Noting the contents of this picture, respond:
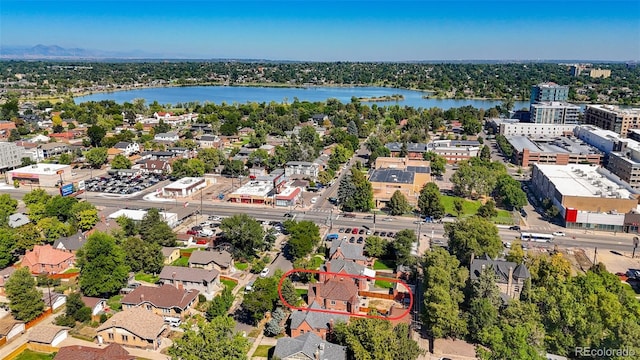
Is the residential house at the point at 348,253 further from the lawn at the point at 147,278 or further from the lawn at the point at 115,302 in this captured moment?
the lawn at the point at 115,302

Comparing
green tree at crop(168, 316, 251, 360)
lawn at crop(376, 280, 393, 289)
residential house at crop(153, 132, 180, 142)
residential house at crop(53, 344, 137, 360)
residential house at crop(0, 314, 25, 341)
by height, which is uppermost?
residential house at crop(153, 132, 180, 142)

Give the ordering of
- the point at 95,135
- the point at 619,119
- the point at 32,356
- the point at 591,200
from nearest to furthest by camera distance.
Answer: the point at 32,356 → the point at 591,200 → the point at 95,135 → the point at 619,119

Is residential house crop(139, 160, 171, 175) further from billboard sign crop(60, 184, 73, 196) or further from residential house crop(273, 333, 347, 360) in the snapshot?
residential house crop(273, 333, 347, 360)

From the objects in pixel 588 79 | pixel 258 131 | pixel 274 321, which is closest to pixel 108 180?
pixel 258 131

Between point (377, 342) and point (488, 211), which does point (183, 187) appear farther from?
point (377, 342)

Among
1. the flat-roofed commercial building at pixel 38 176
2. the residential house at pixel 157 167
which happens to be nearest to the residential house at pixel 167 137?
the residential house at pixel 157 167

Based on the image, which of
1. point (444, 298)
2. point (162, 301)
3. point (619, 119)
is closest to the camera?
point (444, 298)

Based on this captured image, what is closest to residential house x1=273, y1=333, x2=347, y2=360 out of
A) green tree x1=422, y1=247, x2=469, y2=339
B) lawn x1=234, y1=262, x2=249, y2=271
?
green tree x1=422, y1=247, x2=469, y2=339

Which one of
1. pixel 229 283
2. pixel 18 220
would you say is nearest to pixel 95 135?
pixel 18 220
